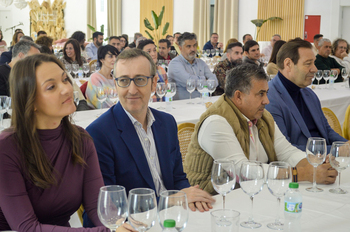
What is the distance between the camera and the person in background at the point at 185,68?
17.7ft

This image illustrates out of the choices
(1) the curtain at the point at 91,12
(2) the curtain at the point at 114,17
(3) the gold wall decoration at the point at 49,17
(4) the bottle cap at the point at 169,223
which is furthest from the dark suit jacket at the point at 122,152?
(3) the gold wall decoration at the point at 49,17

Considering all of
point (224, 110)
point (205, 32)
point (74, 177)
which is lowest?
point (74, 177)

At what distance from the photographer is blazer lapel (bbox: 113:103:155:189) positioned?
1833 mm

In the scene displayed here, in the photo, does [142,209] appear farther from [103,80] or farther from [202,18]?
[202,18]

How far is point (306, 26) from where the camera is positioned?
40.1 feet

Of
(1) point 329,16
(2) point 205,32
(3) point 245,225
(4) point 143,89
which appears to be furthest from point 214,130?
(2) point 205,32

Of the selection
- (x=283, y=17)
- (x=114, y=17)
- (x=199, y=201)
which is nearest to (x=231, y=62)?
(x=199, y=201)

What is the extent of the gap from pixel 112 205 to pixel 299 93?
2421 mm

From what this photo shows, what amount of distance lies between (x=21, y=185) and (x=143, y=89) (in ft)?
→ 2.40

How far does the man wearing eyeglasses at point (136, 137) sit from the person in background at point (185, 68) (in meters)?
3.37

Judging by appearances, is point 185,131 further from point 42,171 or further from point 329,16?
point 329,16

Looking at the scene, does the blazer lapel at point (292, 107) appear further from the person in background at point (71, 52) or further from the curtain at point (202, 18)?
the curtain at point (202, 18)

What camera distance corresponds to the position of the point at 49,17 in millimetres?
20109

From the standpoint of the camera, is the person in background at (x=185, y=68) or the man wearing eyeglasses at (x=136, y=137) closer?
the man wearing eyeglasses at (x=136, y=137)
